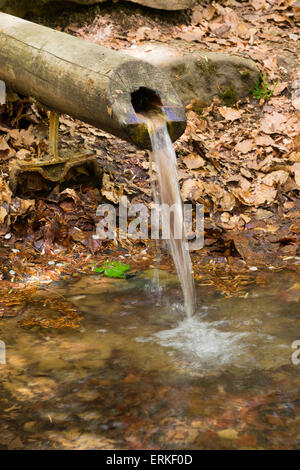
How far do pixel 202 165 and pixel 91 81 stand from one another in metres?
1.91

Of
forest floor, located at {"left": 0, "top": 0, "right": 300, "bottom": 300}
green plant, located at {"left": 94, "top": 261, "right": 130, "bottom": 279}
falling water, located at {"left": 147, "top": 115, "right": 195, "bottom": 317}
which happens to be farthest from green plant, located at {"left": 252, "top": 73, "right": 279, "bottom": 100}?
green plant, located at {"left": 94, "top": 261, "right": 130, "bottom": 279}

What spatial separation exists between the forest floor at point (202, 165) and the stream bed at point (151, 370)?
1.25 feet

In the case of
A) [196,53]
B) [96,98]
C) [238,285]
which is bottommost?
[238,285]

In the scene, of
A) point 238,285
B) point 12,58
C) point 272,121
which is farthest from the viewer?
point 272,121

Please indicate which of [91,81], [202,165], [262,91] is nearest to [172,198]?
[91,81]

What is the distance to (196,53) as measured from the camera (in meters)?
5.67

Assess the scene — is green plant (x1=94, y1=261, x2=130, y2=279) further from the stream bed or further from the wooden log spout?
the wooden log spout

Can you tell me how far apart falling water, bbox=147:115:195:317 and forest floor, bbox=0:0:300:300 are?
211 mm

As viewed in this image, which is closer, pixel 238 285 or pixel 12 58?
pixel 238 285

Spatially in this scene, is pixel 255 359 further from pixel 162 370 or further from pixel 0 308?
pixel 0 308

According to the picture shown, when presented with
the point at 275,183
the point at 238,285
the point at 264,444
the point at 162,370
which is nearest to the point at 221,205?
the point at 275,183

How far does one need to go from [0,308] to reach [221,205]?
222 centimetres

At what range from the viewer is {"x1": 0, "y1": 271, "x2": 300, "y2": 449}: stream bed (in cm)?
208

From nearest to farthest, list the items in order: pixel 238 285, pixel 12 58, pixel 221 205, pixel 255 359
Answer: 1. pixel 255 359
2. pixel 238 285
3. pixel 12 58
4. pixel 221 205
